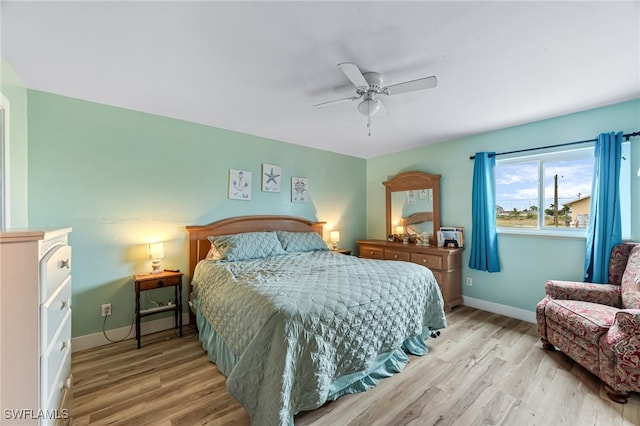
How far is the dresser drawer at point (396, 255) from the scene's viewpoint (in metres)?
3.87

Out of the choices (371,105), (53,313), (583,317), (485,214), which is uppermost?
(371,105)

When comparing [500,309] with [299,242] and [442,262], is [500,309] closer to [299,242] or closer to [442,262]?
[442,262]

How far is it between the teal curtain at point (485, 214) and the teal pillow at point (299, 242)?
203cm

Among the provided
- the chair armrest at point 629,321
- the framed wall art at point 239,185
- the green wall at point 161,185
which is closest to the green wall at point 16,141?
the green wall at point 161,185

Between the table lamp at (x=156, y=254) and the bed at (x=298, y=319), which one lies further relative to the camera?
the table lamp at (x=156, y=254)

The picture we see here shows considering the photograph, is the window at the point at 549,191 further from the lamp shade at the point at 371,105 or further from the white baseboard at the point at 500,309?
the lamp shade at the point at 371,105

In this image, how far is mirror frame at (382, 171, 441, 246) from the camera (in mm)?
3990

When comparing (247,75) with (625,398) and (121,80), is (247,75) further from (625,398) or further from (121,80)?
(625,398)

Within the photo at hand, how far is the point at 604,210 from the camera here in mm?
2543

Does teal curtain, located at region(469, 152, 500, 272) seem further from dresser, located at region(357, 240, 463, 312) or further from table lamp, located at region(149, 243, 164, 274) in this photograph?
table lamp, located at region(149, 243, 164, 274)

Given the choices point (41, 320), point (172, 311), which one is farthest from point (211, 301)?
point (41, 320)

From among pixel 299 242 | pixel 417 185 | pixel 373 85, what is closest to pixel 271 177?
pixel 299 242

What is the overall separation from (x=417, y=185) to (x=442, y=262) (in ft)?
4.30

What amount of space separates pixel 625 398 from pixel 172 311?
388 centimetres
